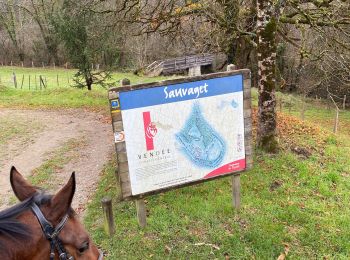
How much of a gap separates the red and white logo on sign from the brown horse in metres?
3.07

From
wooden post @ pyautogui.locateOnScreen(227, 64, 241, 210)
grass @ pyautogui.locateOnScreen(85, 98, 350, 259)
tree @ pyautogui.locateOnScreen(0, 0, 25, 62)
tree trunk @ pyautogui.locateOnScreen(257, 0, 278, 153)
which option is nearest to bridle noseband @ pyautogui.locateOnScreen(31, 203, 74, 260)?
grass @ pyautogui.locateOnScreen(85, 98, 350, 259)

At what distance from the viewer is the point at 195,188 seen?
7633 millimetres

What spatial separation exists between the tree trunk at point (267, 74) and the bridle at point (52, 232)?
6.82 metres

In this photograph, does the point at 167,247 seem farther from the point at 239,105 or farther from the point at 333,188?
the point at 333,188

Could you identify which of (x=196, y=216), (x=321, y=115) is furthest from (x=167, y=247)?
(x=321, y=115)

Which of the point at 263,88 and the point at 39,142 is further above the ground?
the point at 263,88

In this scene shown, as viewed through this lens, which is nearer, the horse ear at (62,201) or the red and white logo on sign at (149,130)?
the horse ear at (62,201)

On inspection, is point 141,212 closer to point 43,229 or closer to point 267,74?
point 43,229

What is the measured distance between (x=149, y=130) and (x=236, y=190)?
2028 millimetres

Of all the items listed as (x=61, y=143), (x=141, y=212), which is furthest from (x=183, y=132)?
(x=61, y=143)

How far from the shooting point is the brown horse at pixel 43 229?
2.40 meters

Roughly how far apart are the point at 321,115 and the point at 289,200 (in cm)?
1970

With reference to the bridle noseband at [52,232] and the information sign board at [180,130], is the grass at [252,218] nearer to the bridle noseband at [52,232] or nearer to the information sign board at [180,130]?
the information sign board at [180,130]

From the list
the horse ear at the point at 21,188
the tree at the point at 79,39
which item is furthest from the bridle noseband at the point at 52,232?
the tree at the point at 79,39
